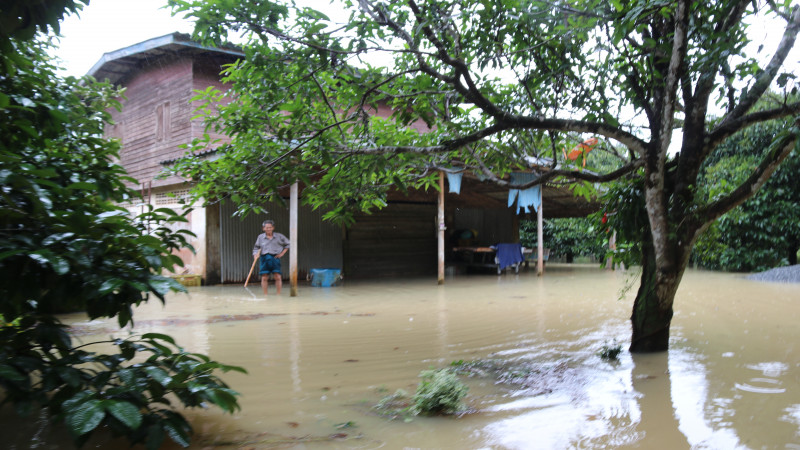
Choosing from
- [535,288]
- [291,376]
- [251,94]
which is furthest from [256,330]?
[535,288]

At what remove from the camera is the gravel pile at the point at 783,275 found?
11695mm

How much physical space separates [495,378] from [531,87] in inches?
104

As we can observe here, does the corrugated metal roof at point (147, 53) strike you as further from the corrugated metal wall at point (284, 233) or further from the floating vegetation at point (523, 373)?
the floating vegetation at point (523, 373)

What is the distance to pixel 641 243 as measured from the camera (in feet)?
15.4

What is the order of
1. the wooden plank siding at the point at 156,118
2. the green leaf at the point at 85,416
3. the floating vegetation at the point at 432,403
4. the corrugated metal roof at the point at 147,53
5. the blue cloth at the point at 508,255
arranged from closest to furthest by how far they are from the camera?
1. the green leaf at the point at 85,416
2. the floating vegetation at the point at 432,403
3. the corrugated metal roof at the point at 147,53
4. the wooden plank siding at the point at 156,118
5. the blue cloth at the point at 508,255

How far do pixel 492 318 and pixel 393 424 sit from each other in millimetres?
4211

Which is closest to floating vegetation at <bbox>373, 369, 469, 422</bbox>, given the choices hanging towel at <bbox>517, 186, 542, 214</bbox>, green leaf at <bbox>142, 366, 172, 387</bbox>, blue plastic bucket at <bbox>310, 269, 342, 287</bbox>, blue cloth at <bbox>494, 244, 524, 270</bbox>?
green leaf at <bbox>142, 366, 172, 387</bbox>

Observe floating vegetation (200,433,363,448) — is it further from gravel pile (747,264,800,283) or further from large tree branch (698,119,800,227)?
gravel pile (747,264,800,283)

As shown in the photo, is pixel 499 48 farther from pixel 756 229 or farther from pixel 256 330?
pixel 756 229

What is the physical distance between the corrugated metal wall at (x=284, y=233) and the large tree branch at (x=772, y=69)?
8.91 m

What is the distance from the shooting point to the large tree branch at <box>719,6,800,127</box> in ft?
13.1

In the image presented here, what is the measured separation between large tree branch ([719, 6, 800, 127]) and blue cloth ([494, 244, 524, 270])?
10.8 meters

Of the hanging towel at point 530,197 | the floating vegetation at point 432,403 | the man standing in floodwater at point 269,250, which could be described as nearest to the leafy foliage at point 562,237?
the hanging towel at point 530,197

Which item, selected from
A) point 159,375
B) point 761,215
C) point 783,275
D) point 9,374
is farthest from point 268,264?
point 761,215
